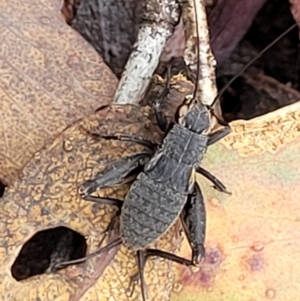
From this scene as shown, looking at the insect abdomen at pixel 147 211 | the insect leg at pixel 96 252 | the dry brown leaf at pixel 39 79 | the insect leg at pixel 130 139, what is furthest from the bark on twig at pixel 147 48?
the insect leg at pixel 96 252

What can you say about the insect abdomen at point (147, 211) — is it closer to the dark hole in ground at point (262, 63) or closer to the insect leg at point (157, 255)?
the insect leg at point (157, 255)

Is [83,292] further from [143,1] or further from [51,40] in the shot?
[143,1]

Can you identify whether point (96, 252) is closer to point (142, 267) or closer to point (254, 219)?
point (142, 267)

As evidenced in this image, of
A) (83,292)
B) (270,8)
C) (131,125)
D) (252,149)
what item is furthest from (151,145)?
(270,8)

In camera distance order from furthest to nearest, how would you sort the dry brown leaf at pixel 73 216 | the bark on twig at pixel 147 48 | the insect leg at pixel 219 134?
the bark on twig at pixel 147 48 → the insect leg at pixel 219 134 → the dry brown leaf at pixel 73 216

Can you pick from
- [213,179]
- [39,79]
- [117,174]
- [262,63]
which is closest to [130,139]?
[117,174]

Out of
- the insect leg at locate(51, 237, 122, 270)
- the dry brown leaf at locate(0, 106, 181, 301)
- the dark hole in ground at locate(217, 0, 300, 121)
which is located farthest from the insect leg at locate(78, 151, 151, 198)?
the dark hole in ground at locate(217, 0, 300, 121)
